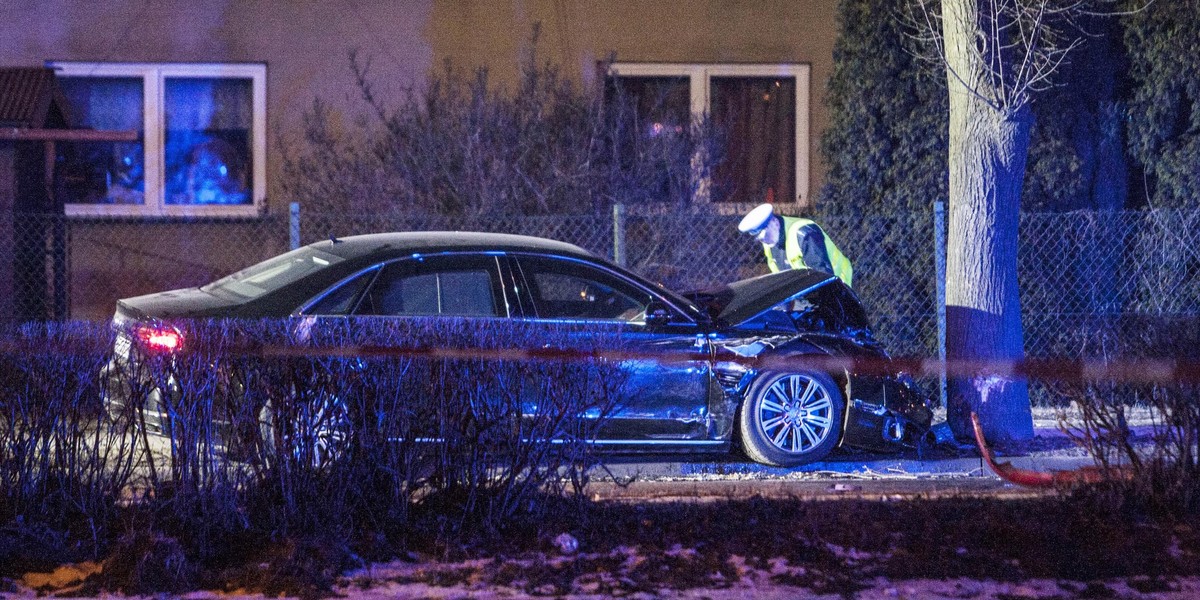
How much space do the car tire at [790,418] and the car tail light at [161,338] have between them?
349 centimetres

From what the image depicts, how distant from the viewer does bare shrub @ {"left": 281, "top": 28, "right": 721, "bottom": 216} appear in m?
11.4

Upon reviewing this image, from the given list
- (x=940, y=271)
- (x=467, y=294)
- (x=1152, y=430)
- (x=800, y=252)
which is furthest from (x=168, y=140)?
(x=1152, y=430)

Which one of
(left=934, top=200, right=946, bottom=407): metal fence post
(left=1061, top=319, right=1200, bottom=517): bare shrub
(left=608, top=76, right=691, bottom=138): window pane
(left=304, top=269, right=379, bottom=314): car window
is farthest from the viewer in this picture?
(left=608, top=76, right=691, bottom=138): window pane

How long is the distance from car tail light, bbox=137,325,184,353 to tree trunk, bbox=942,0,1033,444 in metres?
5.22

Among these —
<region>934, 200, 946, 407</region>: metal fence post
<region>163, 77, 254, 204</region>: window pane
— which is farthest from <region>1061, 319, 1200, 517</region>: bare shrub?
<region>163, 77, 254, 204</region>: window pane

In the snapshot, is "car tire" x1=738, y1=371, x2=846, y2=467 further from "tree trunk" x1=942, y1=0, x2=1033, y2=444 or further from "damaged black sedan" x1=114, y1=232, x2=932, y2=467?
"tree trunk" x1=942, y1=0, x2=1033, y2=444

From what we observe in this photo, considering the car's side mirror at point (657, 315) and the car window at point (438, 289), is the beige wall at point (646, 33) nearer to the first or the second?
the car window at point (438, 289)

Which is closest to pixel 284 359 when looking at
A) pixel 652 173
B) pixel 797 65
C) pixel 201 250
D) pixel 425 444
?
pixel 425 444

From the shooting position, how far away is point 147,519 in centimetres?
546

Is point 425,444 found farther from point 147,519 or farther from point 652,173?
point 652,173

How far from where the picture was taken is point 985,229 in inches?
336

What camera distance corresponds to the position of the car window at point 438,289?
297 inches

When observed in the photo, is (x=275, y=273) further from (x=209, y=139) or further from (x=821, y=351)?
(x=209, y=139)

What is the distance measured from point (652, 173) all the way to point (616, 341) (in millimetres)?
6059
